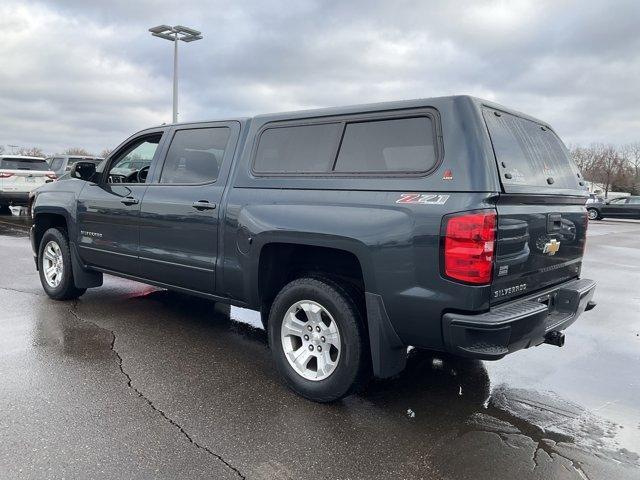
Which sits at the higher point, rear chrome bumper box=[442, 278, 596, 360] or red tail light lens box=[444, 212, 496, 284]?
red tail light lens box=[444, 212, 496, 284]

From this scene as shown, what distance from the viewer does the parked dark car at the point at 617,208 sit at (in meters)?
28.8

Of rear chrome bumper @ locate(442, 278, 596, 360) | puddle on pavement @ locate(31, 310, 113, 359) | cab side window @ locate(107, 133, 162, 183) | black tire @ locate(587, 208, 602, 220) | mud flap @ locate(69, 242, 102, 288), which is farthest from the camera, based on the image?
black tire @ locate(587, 208, 602, 220)

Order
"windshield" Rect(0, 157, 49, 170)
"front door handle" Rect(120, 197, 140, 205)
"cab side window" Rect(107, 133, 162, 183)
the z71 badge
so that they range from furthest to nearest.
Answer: "windshield" Rect(0, 157, 49, 170) → "cab side window" Rect(107, 133, 162, 183) → "front door handle" Rect(120, 197, 140, 205) → the z71 badge

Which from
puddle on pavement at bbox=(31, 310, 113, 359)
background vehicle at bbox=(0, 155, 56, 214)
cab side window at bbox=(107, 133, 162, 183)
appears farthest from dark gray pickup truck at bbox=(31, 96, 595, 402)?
background vehicle at bbox=(0, 155, 56, 214)

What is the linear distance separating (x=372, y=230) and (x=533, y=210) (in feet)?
3.38

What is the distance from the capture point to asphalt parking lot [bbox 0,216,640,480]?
287 cm

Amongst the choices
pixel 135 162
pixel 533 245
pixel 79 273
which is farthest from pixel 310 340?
pixel 79 273

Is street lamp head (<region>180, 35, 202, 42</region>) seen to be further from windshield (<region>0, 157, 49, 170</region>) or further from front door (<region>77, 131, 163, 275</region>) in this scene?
front door (<region>77, 131, 163, 275</region>)

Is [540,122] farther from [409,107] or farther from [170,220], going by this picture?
[170,220]

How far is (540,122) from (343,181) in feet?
5.96

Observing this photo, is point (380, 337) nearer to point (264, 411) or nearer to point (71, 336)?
point (264, 411)

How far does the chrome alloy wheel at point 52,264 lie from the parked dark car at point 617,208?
28.9 metres

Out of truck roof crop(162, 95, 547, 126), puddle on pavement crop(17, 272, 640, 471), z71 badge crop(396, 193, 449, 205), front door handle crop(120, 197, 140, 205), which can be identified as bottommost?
puddle on pavement crop(17, 272, 640, 471)

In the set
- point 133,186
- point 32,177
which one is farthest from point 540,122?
point 32,177
